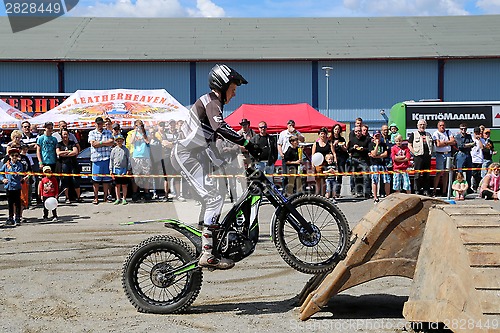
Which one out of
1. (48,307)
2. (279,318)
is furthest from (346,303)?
(48,307)

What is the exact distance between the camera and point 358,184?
1759cm

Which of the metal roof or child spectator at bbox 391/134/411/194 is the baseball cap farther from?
the metal roof

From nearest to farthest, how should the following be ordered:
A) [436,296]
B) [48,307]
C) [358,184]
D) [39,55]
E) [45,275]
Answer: [436,296] < [48,307] < [45,275] < [358,184] < [39,55]

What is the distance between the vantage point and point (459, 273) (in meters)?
5.13

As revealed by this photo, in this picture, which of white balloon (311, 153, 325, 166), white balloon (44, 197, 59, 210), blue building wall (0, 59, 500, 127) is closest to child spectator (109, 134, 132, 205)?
white balloon (44, 197, 59, 210)

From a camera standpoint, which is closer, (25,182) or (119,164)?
(25,182)

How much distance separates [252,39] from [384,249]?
125 feet

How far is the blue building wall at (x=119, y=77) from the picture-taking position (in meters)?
39.9

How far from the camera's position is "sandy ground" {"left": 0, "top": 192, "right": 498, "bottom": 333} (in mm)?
6258

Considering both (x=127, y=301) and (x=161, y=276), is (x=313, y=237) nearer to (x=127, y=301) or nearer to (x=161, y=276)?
(x=161, y=276)

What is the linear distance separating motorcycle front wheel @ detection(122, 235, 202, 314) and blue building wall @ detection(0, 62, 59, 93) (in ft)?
115

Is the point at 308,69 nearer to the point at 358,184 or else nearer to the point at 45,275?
the point at 358,184

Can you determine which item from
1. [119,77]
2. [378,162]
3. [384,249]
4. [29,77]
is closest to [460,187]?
[378,162]

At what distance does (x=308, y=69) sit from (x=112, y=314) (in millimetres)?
35208
